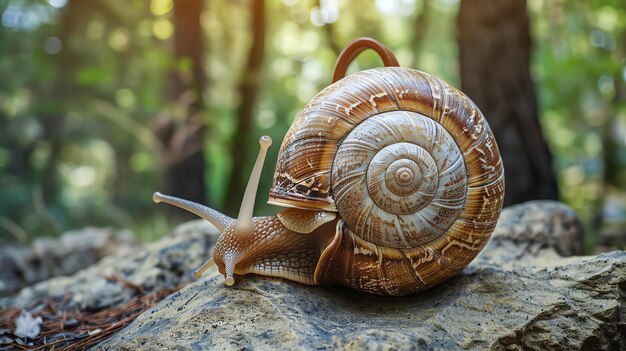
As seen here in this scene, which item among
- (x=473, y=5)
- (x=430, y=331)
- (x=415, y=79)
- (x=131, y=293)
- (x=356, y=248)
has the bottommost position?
(x=131, y=293)

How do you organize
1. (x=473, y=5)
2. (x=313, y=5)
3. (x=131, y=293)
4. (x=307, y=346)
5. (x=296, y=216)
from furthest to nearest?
(x=313, y=5) < (x=473, y=5) < (x=131, y=293) < (x=296, y=216) < (x=307, y=346)

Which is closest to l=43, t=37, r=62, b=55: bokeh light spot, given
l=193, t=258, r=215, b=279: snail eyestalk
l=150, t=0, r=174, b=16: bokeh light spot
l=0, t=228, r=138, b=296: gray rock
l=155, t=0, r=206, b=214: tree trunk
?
l=150, t=0, r=174, b=16: bokeh light spot

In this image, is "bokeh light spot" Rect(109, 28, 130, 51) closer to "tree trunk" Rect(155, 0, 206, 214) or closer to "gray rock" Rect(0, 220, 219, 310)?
"tree trunk" Rect(155, 0, 206, 214)

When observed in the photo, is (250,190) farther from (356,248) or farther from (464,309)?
(464,309)

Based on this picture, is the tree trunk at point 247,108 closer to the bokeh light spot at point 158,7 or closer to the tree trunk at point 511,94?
the bokeh light spot at point 158,7

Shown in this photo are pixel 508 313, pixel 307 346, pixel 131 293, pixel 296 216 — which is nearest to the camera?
pixel 307 346

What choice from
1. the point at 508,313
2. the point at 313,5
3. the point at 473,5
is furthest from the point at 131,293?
the point at 313,5

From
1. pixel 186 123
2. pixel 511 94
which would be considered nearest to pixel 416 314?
pixel 511 94

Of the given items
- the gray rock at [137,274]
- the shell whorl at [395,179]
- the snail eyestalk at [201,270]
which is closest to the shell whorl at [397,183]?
the shell whorl at [395,179]
